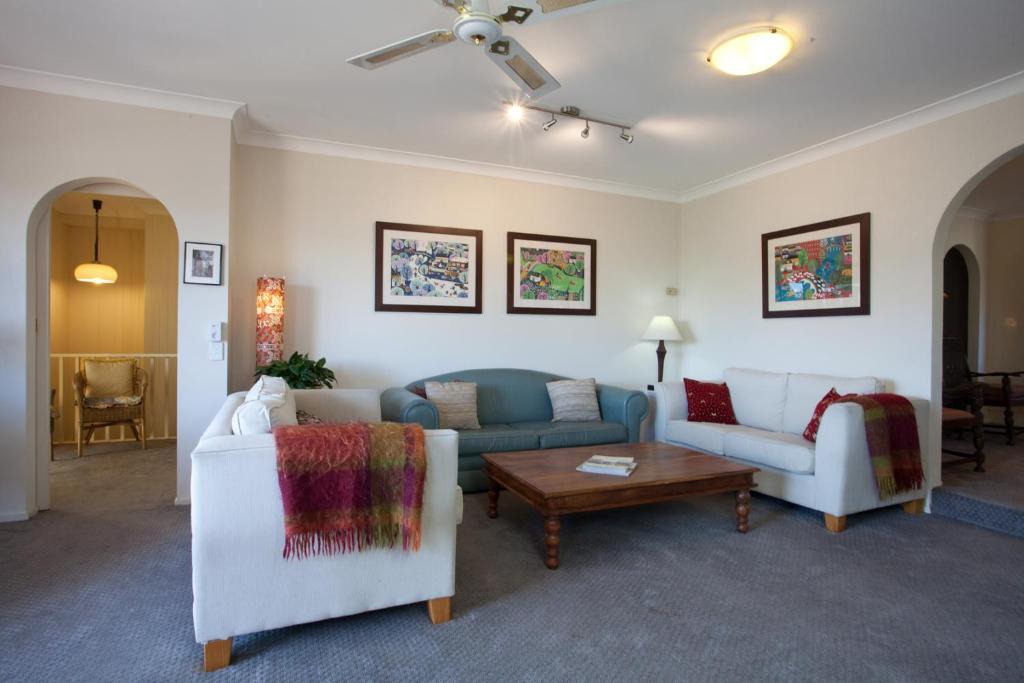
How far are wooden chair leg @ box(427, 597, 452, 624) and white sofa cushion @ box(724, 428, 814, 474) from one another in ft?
7.74

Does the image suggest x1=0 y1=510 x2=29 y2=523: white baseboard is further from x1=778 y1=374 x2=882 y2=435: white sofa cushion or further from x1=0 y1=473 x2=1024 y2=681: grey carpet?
x1=778 y1=374 x2=882 y2=435: white sofa cushion

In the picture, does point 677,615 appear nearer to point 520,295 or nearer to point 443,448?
point 443,448

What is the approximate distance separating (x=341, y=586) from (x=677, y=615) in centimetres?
132

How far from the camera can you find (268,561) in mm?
1847

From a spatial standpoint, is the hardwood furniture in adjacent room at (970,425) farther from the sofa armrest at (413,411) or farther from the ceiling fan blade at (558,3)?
the ceiling fan blade at (558,3)

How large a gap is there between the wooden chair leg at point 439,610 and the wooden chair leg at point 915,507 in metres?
3.10

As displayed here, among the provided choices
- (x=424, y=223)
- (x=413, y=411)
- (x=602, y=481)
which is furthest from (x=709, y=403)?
(x=424, y=223)

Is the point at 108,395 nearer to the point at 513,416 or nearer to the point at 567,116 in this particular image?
the point at 513,416

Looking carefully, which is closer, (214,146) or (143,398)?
(214,146)

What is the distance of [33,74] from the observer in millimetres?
3160

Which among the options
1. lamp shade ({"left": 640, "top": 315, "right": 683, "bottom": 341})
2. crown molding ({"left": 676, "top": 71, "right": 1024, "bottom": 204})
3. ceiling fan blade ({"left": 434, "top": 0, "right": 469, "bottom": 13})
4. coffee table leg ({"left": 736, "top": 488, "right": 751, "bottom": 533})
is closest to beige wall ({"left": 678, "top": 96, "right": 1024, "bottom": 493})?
crown molding ({"left": 676, "top": 71, "right": 1024, "bottom": 204})

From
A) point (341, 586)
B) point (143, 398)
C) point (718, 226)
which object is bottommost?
point (341, 586)

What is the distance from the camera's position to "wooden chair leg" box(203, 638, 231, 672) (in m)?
1.81

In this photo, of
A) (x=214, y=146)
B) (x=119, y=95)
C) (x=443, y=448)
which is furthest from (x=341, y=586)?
(x=119, y=95)
